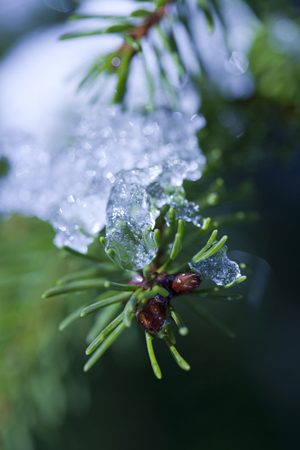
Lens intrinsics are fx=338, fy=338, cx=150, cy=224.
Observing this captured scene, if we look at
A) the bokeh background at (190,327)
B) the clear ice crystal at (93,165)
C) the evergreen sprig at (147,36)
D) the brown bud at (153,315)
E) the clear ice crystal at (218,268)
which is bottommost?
the bokeh background at (190,327)

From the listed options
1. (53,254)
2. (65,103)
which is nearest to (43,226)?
(53,254)

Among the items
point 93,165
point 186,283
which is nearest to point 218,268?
point 186,283

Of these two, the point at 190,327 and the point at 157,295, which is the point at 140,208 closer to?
the point at 157,295

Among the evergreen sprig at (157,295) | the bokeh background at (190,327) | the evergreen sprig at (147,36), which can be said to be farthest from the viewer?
the bokeh background at (190,327)

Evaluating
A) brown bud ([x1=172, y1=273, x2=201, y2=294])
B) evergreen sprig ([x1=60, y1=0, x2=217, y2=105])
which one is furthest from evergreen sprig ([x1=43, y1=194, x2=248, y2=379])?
evergreen sprig ([x1=60, y1=0, x2=217, y2=105])

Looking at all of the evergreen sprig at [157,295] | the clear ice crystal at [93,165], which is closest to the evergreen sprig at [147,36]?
the clear ice crystal at [93,165]

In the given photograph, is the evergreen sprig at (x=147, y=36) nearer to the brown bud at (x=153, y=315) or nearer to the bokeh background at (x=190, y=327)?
the bokeh background at (x=190, y=327)
